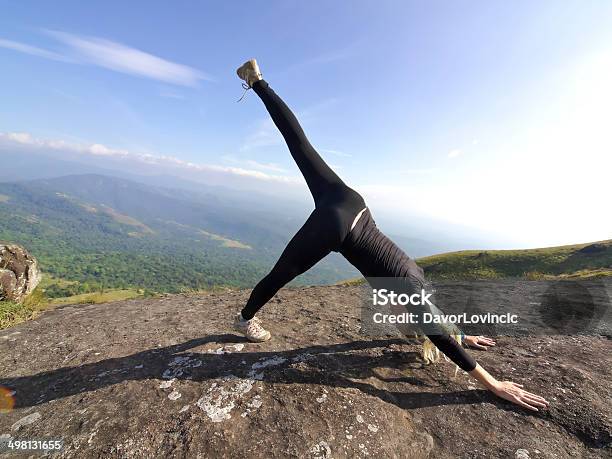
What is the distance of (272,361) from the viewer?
17.0 feet

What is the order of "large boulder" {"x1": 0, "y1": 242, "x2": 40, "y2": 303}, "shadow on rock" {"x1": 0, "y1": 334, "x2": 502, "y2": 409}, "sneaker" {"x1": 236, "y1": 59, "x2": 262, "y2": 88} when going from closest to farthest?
"shadow on rock" {"x1": 0, "y1": 334, "x2": 502, "y2": 409} < "sneaker" {"x1": 236, "y1": 59, "x2": 262, "y2": 88} < "large boulder" {"x1": 0, "y1": 242, "x2": 40, "y2": 303}

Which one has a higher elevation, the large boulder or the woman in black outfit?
the woman in black outfit

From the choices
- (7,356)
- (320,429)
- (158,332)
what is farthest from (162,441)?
(7,356)

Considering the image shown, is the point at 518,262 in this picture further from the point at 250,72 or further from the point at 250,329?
the point at 250,72

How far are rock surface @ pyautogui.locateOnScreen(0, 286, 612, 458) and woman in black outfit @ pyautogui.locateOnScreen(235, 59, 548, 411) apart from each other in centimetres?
52

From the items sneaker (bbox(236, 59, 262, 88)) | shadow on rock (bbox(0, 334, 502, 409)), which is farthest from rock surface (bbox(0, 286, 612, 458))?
sneaker (bbox(236, 59, 262, 88))

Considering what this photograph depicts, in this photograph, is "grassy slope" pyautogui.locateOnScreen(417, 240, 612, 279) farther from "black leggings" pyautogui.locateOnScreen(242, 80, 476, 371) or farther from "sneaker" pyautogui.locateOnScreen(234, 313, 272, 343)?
"black leggings" pyautogui.locateOnScreen(242, 80, 476, 371)

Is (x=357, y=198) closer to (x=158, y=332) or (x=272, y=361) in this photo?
(x=272, y=361)

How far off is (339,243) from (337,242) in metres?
0.05

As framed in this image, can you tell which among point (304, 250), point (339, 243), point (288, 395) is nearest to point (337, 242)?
point (339, 243)

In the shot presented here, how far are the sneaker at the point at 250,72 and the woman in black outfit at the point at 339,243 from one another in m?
0.70

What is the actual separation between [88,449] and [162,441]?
783mm

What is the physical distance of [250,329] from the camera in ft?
19.0

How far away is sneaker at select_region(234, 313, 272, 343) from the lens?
5.73 metres
